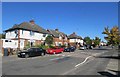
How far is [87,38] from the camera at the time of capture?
119 m

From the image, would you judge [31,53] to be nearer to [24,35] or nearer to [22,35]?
[22,35]

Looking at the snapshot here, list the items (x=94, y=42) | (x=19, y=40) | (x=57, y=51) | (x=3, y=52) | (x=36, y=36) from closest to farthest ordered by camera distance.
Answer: (x=3, y=52) < (x=57, y=51) < (x=19, y=40) < (x=36, y=36) < (x=94, y=42)

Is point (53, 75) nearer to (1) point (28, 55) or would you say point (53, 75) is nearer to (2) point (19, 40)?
(1) point (28, 55)

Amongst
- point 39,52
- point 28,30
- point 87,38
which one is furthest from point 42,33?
point 87,38

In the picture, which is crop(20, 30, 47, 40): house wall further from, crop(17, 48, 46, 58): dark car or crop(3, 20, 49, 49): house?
crop(17, 48, 46, 58): dark car

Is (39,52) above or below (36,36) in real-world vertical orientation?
below

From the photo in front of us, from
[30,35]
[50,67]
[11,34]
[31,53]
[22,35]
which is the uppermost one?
[11,34]

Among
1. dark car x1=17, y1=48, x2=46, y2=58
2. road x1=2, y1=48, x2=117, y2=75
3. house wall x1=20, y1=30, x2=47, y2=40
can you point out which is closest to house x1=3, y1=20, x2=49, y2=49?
house wall x1=20, y1=30, x2=47, y2=40

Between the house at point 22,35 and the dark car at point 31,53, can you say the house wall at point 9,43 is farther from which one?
the dark car at point 31,53

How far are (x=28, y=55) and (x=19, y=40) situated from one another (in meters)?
18.7

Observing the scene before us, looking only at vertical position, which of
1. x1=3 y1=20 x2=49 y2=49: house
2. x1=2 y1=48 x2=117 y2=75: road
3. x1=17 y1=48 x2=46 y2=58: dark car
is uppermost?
x1=3 y1=20 x2=49 y2=49: house

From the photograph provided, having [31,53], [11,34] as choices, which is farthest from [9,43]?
[31,53]

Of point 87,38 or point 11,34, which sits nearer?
point 11,34

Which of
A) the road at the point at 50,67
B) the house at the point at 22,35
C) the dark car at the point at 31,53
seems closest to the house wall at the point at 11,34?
the house at the point at 22,35
